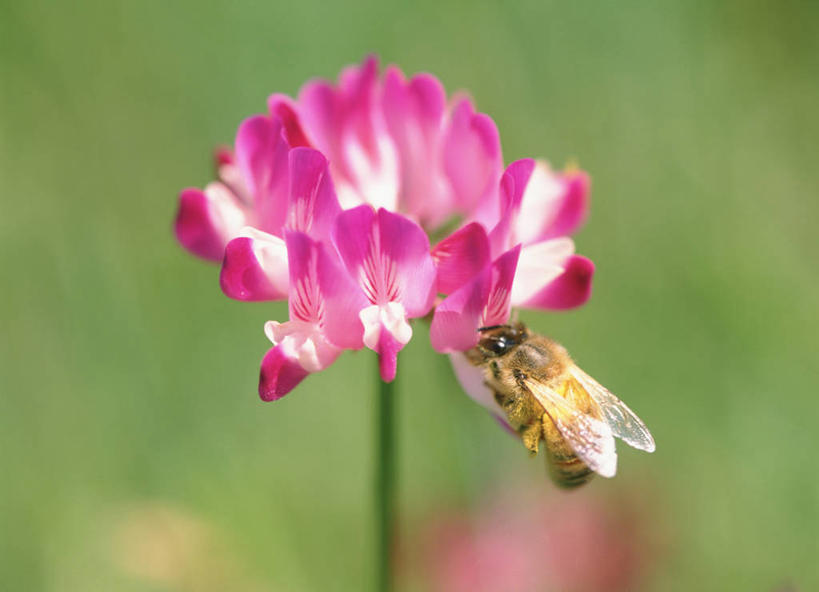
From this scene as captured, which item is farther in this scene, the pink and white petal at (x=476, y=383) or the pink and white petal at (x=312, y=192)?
the pink and white petal at (x=476, y=383)

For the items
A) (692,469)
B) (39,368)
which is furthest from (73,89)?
(692,469)

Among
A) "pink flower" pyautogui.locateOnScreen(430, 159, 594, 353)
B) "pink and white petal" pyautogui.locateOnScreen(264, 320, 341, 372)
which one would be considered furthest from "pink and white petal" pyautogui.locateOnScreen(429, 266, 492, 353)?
"pink and white petal" pyautogui.locateOnScreen(264, 320, 341, 372)

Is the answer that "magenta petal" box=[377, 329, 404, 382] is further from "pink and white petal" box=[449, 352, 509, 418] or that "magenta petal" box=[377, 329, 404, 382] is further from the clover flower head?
"pink and white petal" box=[449, 352, 509, 418]

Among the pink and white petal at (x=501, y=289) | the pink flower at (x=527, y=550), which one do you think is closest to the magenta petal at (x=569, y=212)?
the pink and white petal at (x=501, y=289)

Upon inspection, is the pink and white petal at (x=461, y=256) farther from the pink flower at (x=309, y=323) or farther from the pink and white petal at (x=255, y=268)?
the pink and white petal at (x=255, y=268)

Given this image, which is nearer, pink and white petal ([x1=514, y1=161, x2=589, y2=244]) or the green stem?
the green stem

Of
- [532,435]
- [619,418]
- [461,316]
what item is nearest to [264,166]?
[461,316]

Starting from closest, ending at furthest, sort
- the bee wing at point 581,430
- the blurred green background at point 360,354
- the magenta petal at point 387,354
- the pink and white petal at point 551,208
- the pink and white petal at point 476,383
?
the magenta petal at point 387,354, the bee wing at point 581,430, the pink and white petal at point 476,383, the pink and white petal at point 551,208, the blurred green background at point 360,354
